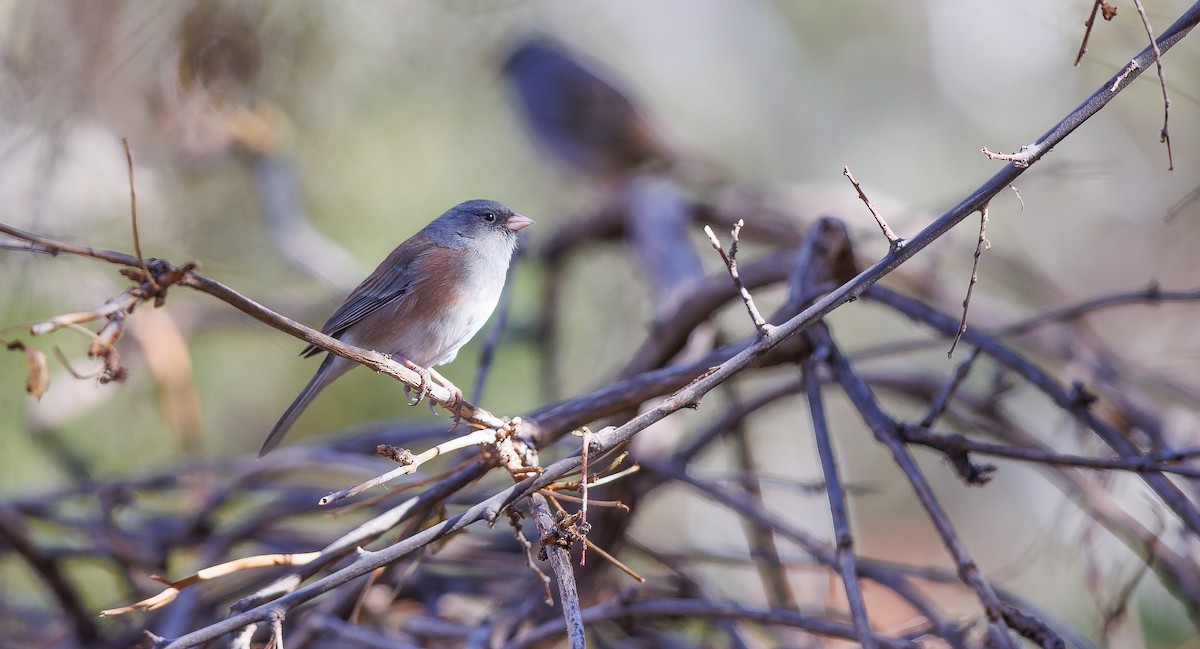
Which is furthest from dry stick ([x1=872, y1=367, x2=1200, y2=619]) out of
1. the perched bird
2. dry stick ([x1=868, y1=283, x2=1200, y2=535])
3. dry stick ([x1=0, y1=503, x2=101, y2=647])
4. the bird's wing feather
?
the perched bird

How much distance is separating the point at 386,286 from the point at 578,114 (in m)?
4.51

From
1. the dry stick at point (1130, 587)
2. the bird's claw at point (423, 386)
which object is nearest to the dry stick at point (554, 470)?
the bird's claw at point (423, 386)

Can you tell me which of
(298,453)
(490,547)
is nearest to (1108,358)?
(490,547)

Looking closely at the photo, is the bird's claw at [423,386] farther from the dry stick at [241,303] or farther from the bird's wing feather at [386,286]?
the bird's wing feather at [386,286]

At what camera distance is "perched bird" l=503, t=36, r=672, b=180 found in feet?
22.0

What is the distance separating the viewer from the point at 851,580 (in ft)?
5.31

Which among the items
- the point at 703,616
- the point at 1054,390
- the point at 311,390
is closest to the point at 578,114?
the point at 311,390

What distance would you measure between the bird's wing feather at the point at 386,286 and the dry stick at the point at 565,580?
144cm

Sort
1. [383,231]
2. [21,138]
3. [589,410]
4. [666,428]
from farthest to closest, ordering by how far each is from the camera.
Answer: [383,231] → [21,138] → [666,428] → [589,410]

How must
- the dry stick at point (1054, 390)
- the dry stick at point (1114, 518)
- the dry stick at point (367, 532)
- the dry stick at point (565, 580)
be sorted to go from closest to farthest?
the dry stick at point (565, 580)
the dry stick at point (367, 532)
the dry stick at point (1054, 390)
the dry stick at point (1114, 518)

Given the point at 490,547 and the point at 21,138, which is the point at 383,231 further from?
the point at 490,547

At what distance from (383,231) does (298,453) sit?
1.77m

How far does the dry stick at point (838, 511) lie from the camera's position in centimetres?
154

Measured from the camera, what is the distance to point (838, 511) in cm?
172
